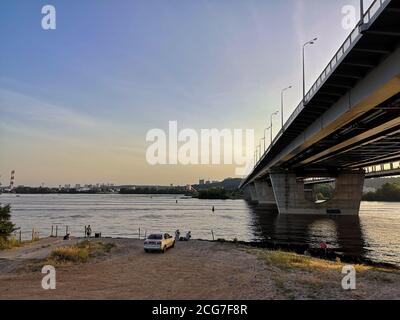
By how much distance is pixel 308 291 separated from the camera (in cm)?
1702

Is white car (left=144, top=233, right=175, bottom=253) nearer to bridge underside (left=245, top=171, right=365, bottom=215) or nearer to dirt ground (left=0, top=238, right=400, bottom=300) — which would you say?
dirt ground (left=0, top=238, right=400, bottom=300)

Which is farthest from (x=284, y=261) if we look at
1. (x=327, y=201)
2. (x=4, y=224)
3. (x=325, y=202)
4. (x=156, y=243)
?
(x=327, y=201)

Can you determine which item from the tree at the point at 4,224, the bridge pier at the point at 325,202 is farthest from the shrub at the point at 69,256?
the bridge pier at the point at 325,202

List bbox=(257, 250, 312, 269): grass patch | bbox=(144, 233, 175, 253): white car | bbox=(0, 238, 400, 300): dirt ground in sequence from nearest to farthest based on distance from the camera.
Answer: bbox=(0, 238, 400, 300): dirt ground < bbox=(257, 250, 312, 269): grass patch < bbox=(144, 233, 175, 253): white car

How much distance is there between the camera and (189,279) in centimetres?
1992

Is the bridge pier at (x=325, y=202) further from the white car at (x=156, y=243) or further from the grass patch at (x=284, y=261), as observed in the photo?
the grass patch at (x=284, y=261)

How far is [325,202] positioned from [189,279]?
84.4 m

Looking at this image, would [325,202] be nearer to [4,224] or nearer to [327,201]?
[327,201]

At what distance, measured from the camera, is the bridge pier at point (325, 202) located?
314 ft

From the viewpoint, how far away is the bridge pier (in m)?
95.7

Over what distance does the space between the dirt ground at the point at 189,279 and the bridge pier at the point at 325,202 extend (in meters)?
71.9

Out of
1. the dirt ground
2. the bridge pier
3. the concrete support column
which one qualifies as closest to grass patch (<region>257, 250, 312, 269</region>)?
the dirt ground

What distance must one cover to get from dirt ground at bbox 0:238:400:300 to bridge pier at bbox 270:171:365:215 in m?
71.9
